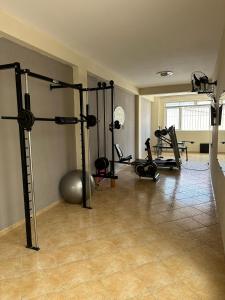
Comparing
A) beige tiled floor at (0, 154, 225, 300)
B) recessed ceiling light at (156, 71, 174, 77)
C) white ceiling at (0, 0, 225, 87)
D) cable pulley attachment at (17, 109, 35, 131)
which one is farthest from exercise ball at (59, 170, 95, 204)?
recessed ceiling light at (156, 71, 174, 77)

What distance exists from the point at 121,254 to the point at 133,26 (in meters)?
2.65

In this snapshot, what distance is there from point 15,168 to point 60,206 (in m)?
1.04

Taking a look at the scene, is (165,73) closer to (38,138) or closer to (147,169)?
(147,169)

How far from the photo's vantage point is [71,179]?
3.46m

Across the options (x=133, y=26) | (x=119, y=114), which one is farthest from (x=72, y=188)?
(x=119, y=114)

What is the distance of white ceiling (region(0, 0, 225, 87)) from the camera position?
2283 millimetres

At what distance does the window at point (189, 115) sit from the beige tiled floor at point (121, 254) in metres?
6.44

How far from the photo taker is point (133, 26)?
109 inches

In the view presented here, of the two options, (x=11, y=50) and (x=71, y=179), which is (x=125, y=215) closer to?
(x=71, y=179)

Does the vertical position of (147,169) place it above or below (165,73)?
below

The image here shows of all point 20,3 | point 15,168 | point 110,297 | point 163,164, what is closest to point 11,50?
point 20,3

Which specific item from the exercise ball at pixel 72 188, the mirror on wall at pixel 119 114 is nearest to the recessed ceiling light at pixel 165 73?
the mirror on wall at pixel 119 114

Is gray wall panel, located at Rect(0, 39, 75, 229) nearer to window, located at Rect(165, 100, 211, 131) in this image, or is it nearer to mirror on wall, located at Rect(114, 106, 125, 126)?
mirror on wall, located at Rect(114, 106, 125, 126)

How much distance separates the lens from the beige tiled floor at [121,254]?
1.72 metres
